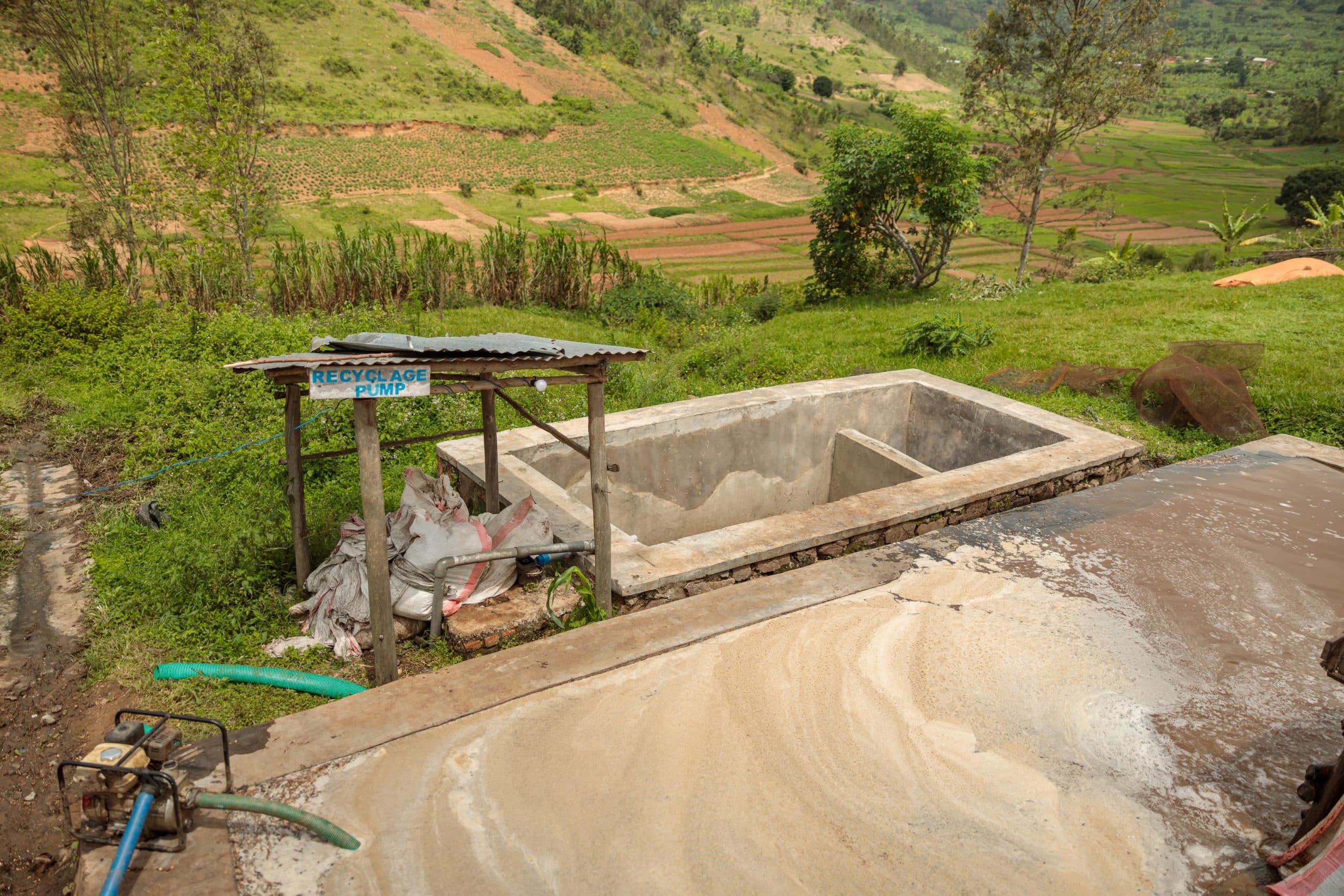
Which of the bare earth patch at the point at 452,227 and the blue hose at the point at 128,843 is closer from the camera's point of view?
the blue hose at the point at 128,843

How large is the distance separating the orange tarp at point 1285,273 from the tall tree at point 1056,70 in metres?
3.21

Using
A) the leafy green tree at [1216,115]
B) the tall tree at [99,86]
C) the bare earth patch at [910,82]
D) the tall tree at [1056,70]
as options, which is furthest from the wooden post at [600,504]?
the bare earth patch at [910,82]

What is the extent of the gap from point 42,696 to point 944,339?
8.03 m

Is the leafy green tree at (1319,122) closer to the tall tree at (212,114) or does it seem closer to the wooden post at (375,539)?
the tall tree at (212,114)

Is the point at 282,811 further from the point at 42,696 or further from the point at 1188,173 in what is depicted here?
the point at 1188,173

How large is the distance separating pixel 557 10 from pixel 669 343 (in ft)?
170

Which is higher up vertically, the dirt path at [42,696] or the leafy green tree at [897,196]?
the leafy green tree at [897,196]

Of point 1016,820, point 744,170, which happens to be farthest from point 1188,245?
point 1016,820

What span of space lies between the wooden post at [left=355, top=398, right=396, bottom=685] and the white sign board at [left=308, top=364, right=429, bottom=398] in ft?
0.29

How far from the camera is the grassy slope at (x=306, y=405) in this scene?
4.39 metres

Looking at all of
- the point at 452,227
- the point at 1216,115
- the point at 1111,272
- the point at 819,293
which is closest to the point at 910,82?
the point at 1216,115

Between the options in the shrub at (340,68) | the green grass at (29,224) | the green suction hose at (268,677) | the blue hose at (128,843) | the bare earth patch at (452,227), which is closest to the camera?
the blue hose at (128,843)

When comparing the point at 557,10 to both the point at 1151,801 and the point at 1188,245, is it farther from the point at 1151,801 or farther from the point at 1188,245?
the point at 1151,801

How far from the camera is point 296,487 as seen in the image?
4.32 meters
